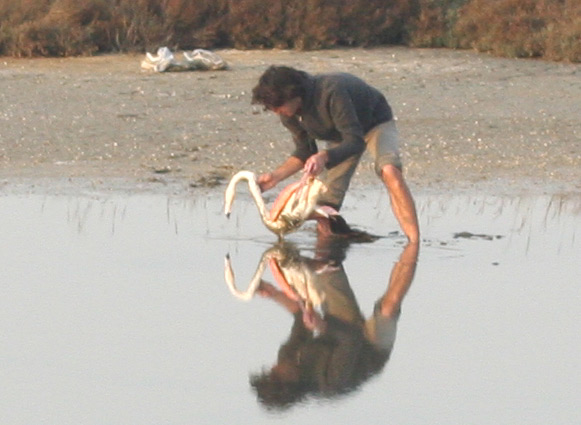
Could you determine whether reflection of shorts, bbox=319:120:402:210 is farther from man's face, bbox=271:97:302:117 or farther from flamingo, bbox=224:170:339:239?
man's face, bbox=271:97:302:117

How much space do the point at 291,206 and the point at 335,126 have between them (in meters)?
0.76

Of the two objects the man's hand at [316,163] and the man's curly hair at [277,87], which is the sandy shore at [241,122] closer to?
the man's hand at [316,163]

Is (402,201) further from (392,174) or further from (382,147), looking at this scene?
(382,147)

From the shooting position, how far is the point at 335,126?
10.0m

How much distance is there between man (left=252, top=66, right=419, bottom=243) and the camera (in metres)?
9.70

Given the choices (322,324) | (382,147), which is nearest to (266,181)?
(382,147)

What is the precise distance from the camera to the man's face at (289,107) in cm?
973

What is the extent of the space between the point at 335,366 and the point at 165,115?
9.46 meters

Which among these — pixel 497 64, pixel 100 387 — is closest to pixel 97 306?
pixel 100 387

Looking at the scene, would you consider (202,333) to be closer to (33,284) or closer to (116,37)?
(33,284)

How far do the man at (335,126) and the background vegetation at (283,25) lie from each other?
9.81m

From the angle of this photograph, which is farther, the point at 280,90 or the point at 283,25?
the point at 283,25

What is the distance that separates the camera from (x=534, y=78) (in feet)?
62.4

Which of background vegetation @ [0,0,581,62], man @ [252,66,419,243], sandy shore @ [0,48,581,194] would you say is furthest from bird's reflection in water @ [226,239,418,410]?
background vegetation @ [0,0,581,62]
